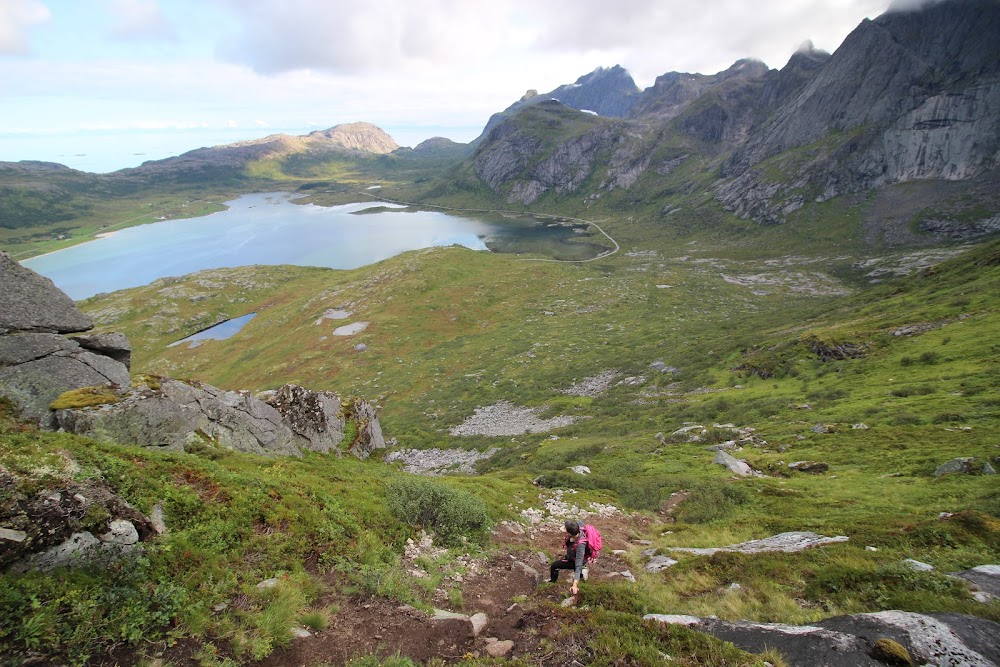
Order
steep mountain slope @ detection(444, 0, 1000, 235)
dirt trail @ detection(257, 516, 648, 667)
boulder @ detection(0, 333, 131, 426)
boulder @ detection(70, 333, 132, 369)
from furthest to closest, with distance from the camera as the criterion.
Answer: steep mountain slope @ detection(444, 0, 1000, 235) < boulder @ detection(70, 333, 132, 369) < boulder @ detection(0, 333, 131, 426) < dirt trail @ detection(257, 516, 648, 667)

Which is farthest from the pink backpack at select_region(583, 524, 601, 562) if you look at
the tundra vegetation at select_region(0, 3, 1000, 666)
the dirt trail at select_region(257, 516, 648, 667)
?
the dirt trail at select_region(257, 516, 648, 667)

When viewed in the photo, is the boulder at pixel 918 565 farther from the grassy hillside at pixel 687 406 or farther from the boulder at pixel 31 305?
the boulder at pixel 31 305

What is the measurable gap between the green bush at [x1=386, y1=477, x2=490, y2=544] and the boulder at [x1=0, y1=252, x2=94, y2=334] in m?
14.8

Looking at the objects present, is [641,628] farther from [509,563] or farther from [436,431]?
[436,431]

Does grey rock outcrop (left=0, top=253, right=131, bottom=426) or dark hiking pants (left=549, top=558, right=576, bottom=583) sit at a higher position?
grey rock outcrop (left=0, top=253, right=131, bottom=426)

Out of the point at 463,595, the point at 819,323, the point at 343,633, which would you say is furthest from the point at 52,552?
the point at 819,323

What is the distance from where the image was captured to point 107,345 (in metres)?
18.2

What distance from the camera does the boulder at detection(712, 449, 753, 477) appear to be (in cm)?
2255

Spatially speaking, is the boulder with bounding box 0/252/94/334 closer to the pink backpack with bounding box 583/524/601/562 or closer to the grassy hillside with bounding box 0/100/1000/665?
the grassy hillside with bounding box 0/100/1000/665

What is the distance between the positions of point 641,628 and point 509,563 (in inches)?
229

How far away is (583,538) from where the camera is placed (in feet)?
36.3

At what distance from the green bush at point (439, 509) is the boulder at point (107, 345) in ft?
42.7

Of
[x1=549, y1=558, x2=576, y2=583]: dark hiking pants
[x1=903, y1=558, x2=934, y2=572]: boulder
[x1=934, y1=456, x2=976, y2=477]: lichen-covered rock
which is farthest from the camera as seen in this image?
[x1=934, y1=456, x2=976, y2=477]: lichen-covered rock

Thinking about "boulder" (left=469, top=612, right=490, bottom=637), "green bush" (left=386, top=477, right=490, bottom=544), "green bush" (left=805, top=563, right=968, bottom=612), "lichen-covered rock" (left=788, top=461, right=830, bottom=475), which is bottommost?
"lichen-covered rock" (left=788, top=461, right=830, bottom=475)
